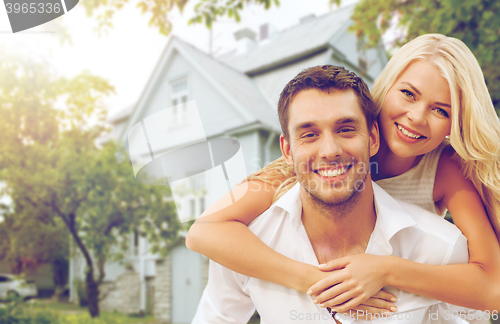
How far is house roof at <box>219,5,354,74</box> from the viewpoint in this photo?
985 centimetres

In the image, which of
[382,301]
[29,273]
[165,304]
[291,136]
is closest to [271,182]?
[291,136]

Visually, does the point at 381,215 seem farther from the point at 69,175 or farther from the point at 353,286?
the point at 69,175

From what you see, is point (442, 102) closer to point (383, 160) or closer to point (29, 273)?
point (383, 160)

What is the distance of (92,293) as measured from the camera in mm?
10023

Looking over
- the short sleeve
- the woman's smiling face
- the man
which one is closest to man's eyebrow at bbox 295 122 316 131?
the man

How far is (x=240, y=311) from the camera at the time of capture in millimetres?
1942

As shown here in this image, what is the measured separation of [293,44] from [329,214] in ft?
31.9

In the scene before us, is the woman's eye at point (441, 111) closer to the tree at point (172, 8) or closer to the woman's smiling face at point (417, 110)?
the woman's smiling face at point (417, 110)

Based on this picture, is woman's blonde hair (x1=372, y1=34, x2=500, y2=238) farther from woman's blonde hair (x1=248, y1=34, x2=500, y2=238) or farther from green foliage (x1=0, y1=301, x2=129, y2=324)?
green foliage (x1=0, y1=301, x2=129, y2=324)

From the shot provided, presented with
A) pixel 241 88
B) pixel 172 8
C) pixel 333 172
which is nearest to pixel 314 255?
pixel 333 172

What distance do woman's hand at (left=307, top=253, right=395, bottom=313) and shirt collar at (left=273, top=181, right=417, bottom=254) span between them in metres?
0.17

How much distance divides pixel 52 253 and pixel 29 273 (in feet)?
13.9

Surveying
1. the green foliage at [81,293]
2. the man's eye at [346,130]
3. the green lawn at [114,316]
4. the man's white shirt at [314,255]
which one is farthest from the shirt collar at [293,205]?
the green foliage at [81,293]

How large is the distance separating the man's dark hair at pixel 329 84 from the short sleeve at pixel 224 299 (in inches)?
29.0
